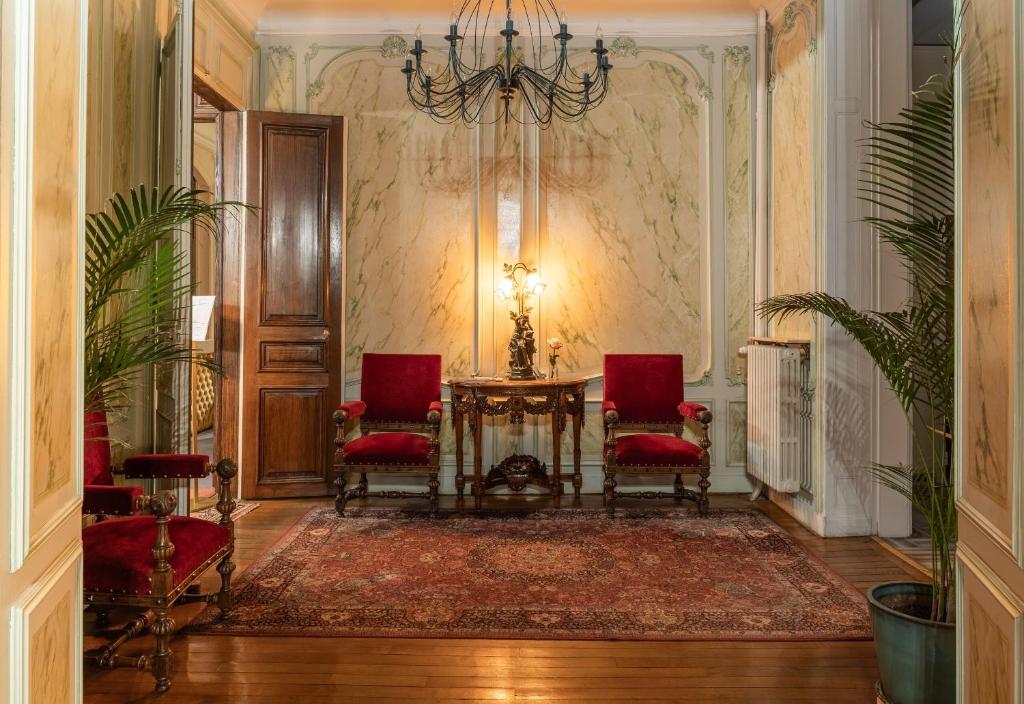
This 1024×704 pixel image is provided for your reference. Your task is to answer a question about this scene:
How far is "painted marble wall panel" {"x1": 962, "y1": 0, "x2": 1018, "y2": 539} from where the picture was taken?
1516 mm

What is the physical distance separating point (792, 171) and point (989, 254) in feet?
12.2

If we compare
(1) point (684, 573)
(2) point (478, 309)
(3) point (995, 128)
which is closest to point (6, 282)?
(3) point (995, 128)

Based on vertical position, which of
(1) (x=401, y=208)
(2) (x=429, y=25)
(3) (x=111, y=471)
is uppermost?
(2) (x=429, y=25)

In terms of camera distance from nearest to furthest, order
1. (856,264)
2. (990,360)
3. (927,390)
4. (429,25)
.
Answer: (990,360) → (927,390) → (856,264) → (429,25)

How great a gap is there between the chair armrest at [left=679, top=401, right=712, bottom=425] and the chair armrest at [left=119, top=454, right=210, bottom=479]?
2796 millimetres

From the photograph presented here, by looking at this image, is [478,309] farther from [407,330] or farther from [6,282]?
[6,282]

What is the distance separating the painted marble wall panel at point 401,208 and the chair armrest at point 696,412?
1.58 meters

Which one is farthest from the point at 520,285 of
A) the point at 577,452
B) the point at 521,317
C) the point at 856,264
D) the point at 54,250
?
the point at 54,250

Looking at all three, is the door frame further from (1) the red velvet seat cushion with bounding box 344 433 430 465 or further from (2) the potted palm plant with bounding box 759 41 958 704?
(2) the potted palm plant with bounding box 759 41 958 704

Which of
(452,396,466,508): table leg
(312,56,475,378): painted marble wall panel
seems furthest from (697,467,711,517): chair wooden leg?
(312,56,475,378): painted marble wall panel

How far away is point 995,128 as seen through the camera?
158 centimetres

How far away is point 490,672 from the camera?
111 inches

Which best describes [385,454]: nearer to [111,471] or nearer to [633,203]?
[111,471]

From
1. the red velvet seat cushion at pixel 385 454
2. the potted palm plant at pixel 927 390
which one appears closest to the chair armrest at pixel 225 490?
the red velvet seat cushion at pixel 385 454
